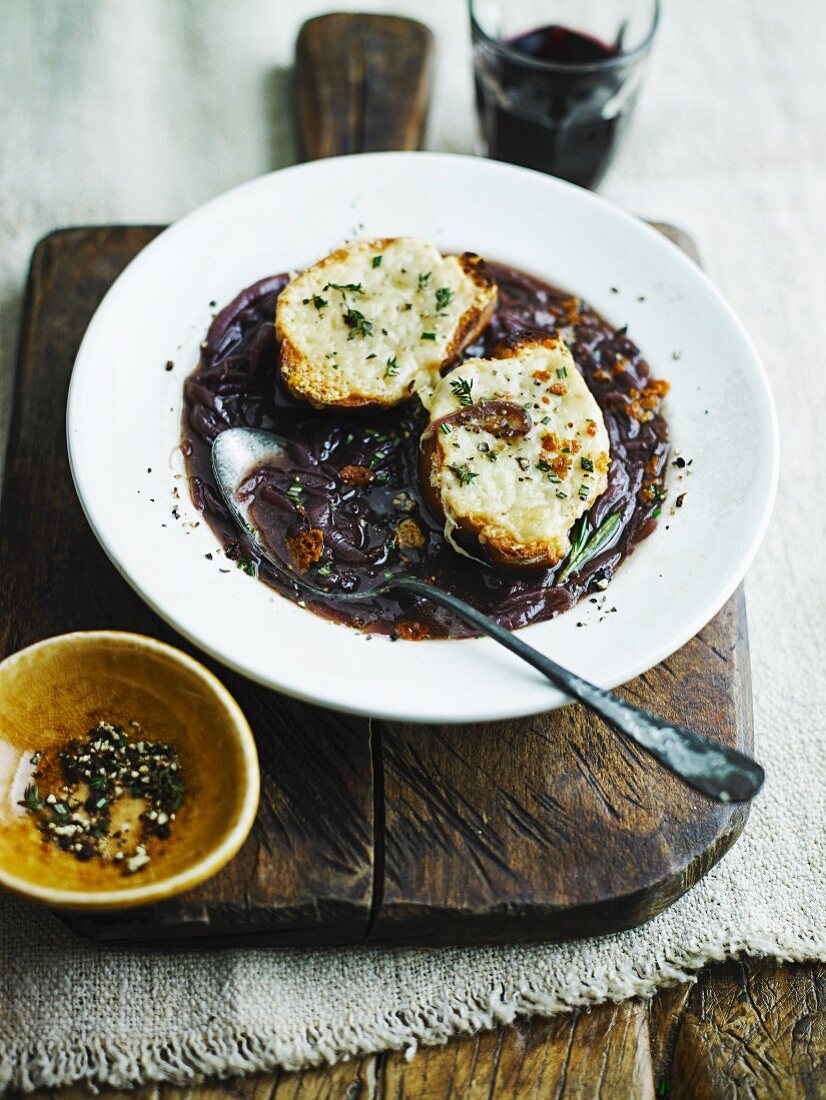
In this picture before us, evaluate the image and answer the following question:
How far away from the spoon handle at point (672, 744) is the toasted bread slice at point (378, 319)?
149cm

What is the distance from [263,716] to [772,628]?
2.60 meters

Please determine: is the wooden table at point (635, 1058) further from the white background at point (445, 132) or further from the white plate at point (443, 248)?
the white background at point (445, 132)

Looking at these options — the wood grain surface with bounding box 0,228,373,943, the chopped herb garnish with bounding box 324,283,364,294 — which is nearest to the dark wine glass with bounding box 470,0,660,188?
the chopped herb garnish with bounding box 324,283,364,294

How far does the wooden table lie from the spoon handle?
1.16 m

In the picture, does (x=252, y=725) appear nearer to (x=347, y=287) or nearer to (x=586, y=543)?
(x=586, y=543)

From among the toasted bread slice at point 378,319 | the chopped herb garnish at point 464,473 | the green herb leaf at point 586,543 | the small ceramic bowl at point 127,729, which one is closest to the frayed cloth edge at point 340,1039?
the small ceramic bowl at point 127,729

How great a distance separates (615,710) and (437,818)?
0.86 metres

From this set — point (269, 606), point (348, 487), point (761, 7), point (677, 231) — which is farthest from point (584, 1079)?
point (761, 7)

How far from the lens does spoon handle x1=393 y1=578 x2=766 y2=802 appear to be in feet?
11.7

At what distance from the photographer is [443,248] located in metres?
5.48

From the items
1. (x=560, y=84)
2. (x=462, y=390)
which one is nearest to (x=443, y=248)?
(x=462, y=390)

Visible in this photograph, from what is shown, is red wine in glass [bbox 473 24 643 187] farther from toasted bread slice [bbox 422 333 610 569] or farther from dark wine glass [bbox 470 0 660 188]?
toasted bread slice [bbox 422 333 610 569]

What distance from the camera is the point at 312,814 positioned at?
13.4 feet

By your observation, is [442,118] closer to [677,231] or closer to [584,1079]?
[677,231]
